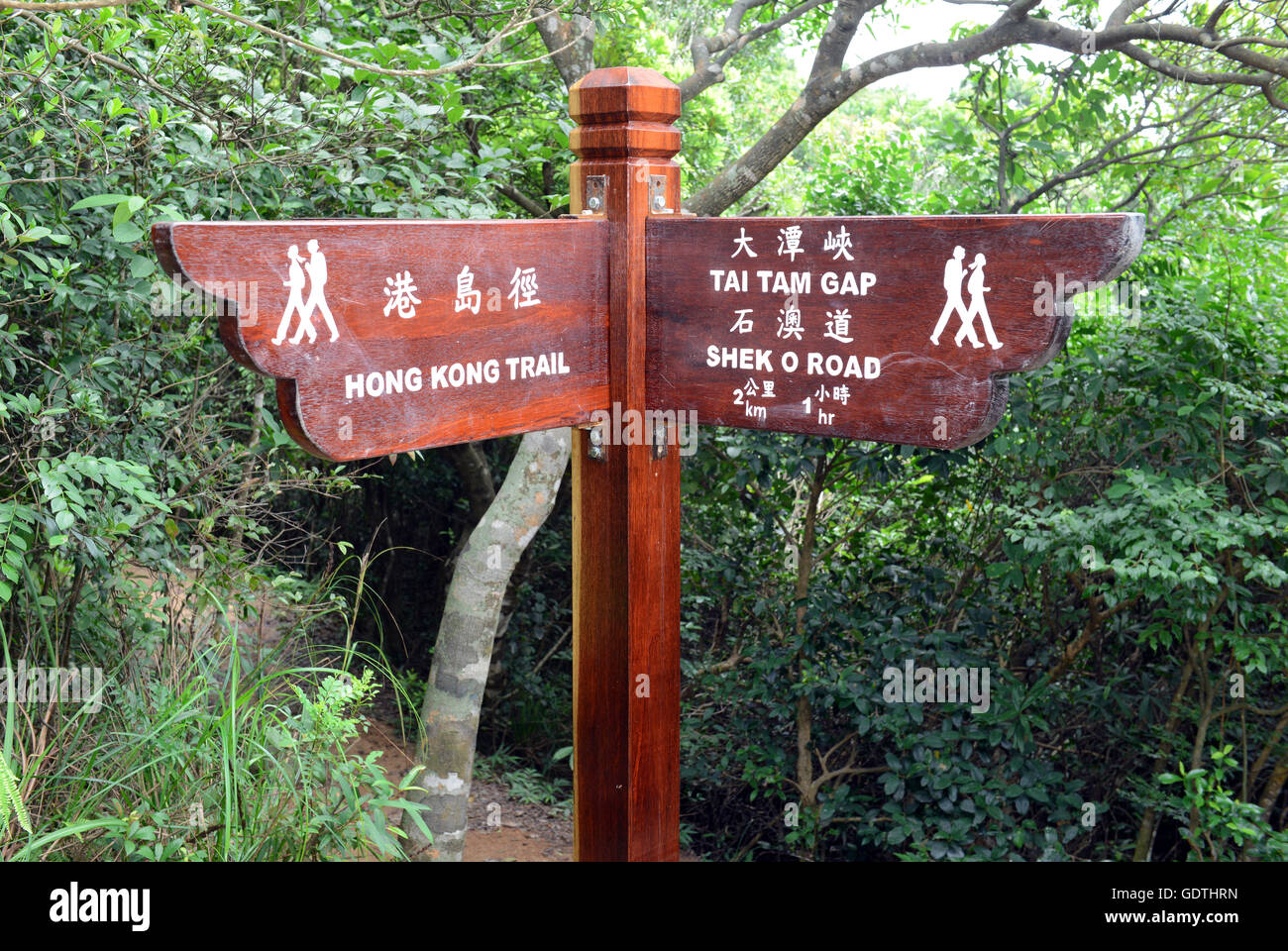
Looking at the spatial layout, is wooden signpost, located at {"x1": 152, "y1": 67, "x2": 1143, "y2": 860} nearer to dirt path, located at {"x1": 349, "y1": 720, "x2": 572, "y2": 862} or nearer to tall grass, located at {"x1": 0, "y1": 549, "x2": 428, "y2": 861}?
tall grass, located at {"x1": 0, "y1": 549, "x2": 428, "y2": 861}

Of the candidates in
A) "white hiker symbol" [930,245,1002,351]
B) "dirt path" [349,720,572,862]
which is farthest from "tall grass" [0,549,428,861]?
"dirt path" [349,720,572,862]

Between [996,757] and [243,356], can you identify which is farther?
[996,757]

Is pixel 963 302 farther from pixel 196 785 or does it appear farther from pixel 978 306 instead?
pixel 196 785

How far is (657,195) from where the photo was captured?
1.86m

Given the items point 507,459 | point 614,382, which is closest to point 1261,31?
point 614,382

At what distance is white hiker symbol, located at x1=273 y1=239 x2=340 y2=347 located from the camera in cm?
140

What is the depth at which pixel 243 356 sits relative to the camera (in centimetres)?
136

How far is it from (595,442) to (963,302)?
0.68m

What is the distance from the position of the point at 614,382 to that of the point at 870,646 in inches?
112

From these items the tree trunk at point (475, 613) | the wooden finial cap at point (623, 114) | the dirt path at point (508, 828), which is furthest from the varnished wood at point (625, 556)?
the dirt path at point (508, 828)

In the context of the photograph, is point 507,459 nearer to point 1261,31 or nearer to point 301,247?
point 1261,31

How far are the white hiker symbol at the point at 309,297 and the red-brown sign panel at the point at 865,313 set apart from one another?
61 centimetres

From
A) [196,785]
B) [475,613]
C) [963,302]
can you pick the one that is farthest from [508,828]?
[963,302]

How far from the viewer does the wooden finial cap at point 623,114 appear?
1822 millimetres
